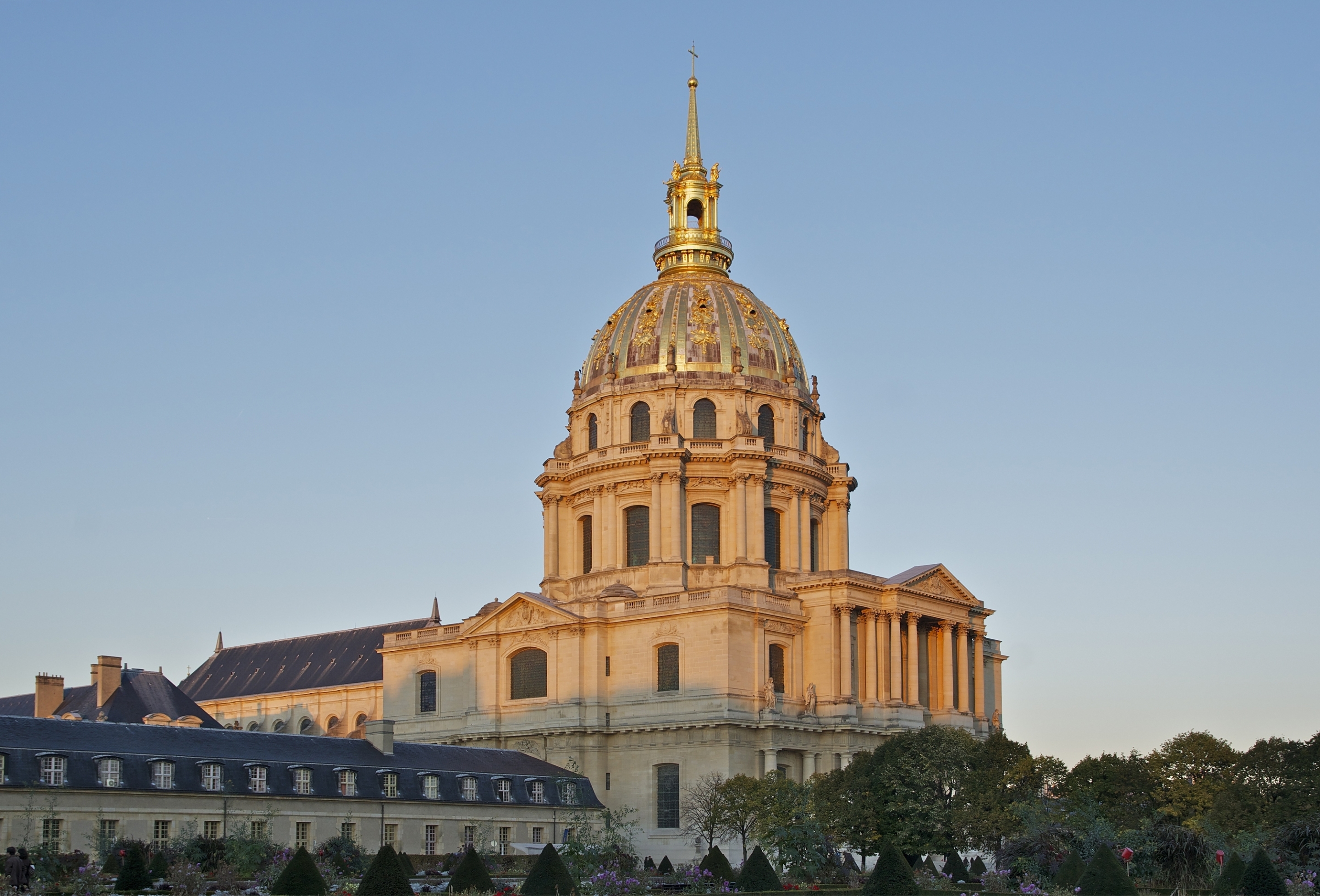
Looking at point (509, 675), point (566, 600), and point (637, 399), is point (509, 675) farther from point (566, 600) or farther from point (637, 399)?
point (637, 399)

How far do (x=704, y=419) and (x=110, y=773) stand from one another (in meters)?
39.1

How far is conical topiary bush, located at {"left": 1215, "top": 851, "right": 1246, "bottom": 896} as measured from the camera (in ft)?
143

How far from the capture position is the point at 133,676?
94.2 m

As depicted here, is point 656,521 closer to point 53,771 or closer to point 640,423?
point 640,423

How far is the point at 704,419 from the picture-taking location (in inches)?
3548

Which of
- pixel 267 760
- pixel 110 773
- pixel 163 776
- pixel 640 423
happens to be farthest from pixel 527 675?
pixel 110 773

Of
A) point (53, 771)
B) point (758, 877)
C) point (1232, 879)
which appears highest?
point (53, 771)

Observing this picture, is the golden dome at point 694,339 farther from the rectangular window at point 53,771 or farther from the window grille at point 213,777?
the rectangular window at point 53,771

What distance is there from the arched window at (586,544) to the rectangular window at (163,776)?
1300 inches

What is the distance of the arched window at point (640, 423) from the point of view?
297 ft

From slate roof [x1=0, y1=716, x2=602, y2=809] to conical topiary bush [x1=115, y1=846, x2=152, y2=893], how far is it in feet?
43.1

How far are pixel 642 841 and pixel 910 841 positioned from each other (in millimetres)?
15673

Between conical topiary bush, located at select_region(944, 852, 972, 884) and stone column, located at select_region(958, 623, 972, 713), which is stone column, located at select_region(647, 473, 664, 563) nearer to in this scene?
stone column, located at select_region(958, 623, 972, 713)

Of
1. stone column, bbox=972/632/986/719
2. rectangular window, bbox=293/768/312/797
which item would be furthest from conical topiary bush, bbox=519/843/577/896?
stone column, bbox=972/632/986/719
